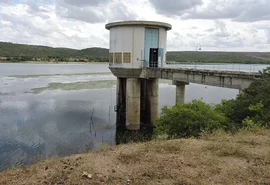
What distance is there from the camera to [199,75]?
66.0 ft

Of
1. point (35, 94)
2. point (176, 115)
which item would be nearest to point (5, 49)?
point (35, 94)

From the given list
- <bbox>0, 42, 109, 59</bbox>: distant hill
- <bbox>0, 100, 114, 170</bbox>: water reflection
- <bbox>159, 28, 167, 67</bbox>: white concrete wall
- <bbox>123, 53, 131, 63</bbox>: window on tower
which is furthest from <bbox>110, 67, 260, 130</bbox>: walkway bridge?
<bbox>0, 42, 109, 59</bbox>: distant hill

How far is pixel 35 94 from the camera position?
41688 millimetres

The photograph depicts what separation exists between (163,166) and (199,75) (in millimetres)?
14033

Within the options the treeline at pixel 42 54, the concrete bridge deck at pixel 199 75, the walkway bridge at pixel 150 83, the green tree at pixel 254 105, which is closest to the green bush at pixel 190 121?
the green tree at pixel 254 105

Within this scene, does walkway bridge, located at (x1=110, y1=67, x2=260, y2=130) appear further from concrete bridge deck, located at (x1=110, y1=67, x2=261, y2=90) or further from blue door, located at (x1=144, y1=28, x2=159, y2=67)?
blue door, located at (x1=144, y1=28, x2=159, y2=67)

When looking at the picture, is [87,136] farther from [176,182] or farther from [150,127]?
[176,182]

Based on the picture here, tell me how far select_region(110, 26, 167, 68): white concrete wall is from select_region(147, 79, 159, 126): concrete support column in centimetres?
272

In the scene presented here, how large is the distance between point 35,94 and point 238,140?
37.5 meters

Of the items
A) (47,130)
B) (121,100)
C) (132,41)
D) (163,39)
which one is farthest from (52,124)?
(163,39)

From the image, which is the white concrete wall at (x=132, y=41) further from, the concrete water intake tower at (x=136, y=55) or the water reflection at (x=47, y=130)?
the water reflection at (x=47, y=130)

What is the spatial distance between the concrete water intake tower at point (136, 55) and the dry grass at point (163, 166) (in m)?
15.9

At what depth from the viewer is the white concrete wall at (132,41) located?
23.8 m

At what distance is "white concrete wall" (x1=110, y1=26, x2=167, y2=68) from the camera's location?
939 inches
